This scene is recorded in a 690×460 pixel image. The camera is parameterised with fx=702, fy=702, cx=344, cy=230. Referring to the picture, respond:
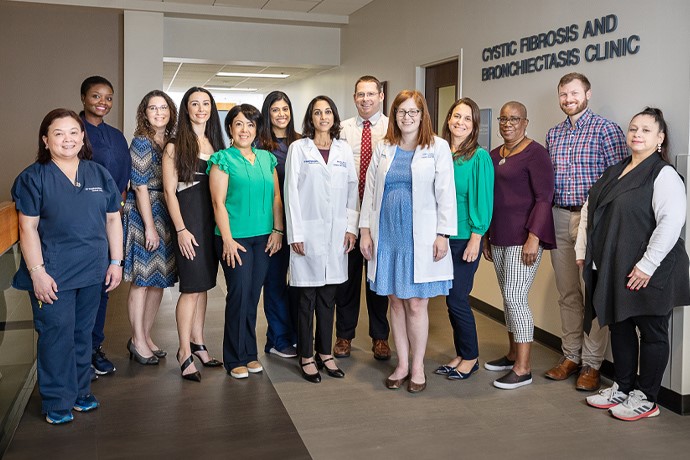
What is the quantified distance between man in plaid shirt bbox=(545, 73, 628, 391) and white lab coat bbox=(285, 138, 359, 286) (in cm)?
119

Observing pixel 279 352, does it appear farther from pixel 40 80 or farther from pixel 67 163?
pixel 40 80

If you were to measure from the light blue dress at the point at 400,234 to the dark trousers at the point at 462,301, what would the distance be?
234 millimetres

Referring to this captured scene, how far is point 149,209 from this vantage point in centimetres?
393

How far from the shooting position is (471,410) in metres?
3.54

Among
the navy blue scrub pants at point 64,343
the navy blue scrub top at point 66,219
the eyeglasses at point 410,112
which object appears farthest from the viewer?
the eyeglasses at point 410,112

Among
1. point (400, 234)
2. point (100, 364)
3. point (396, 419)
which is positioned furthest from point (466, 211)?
point (100, 364)

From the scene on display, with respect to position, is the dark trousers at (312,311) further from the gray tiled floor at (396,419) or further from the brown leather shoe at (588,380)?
the brown leather shoe at (588,380)

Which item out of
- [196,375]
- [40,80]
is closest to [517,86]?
[196,375]

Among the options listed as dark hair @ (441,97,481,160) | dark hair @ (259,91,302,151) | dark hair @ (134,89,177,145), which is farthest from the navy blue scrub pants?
dark hair @ (441,97,481,160)

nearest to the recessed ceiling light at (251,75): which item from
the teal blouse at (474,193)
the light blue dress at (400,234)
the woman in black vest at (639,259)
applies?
the teal blouse at (474,193)

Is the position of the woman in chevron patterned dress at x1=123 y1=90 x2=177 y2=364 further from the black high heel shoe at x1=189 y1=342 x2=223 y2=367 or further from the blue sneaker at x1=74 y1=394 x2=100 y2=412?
the blue sneaker at x1=74 y1=394 x2=100 y2=412

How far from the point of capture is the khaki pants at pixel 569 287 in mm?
4004

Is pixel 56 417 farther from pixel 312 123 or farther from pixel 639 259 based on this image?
pixel 639 259

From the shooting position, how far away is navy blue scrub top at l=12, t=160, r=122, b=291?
3059 mm
